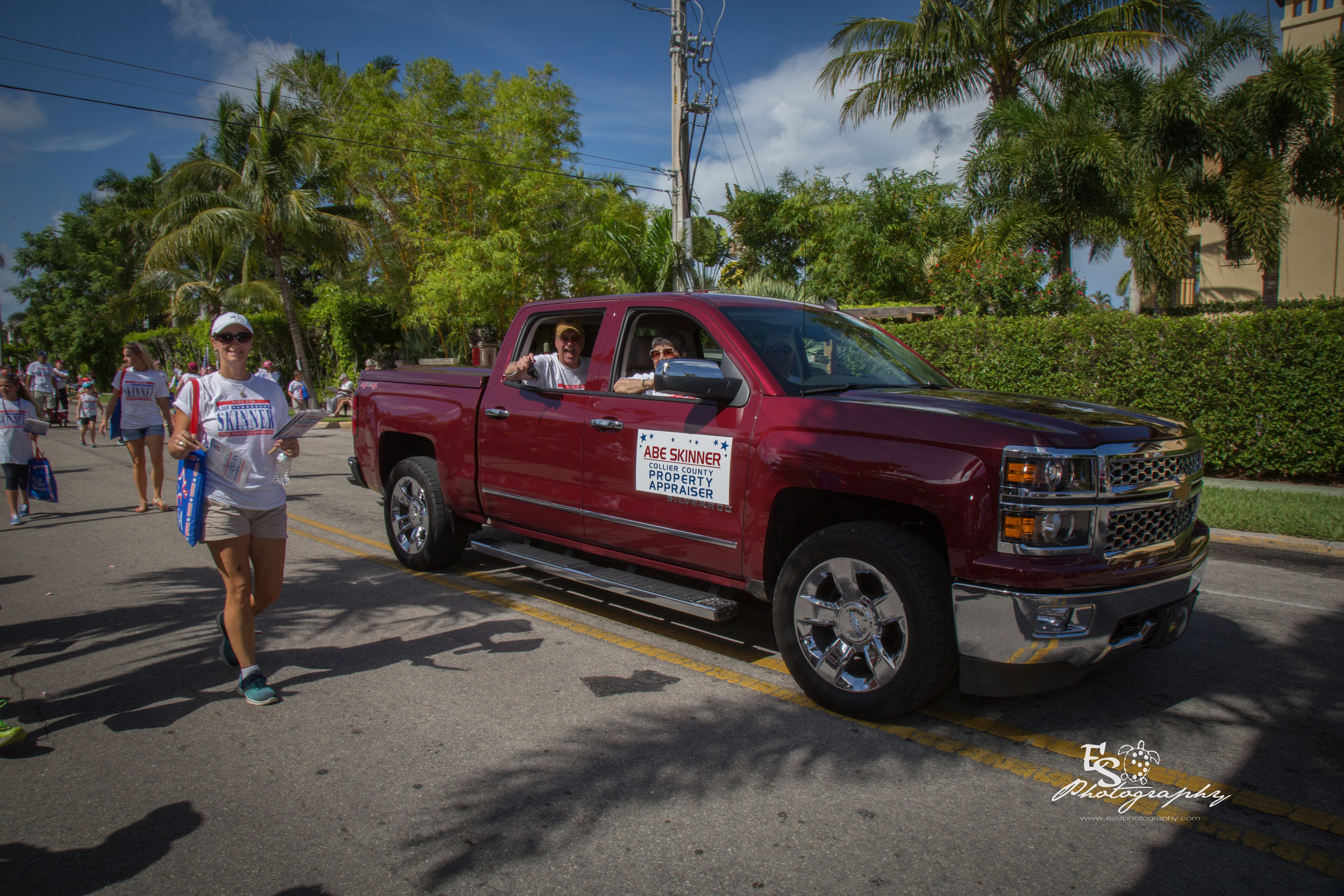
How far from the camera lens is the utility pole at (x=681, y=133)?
1778 cm

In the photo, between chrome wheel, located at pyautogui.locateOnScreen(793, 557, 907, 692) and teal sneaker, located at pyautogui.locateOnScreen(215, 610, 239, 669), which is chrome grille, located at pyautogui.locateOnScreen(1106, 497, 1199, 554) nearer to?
chrome wheel, located at pyautogui.locateOnScreen(793, 557, 907, 692)

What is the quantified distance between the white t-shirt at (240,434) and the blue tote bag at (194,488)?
0.07 ft

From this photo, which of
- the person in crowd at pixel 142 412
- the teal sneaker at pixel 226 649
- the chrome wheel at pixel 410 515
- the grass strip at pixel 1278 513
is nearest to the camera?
the teal sneaker at pixel 226 649

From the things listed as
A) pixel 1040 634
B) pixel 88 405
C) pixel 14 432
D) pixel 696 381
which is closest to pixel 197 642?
pixel 696 381

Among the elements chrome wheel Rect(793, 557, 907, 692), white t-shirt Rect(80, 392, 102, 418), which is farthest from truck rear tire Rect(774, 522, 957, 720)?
white t-shirt Rect(80, 392, 102, 418)

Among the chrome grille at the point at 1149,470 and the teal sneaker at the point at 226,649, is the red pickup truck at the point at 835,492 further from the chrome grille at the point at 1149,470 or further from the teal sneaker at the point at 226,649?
the teal sneaker at the point at 226,649

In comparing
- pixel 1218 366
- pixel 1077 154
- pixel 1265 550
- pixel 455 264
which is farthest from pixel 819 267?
pixel 1265 550

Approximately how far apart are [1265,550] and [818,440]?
586cm

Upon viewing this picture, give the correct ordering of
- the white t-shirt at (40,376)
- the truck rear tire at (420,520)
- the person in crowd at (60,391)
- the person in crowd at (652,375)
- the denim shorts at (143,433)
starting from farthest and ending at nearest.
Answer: the person in crowd at (60,391)
the white t-shirt at (40,376)
the denim shorts at (143,433)
the truck rear tire at (420,520)
the person in crowd at (652,375)

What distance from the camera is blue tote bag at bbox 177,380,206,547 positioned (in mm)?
3863

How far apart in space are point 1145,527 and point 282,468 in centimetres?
404

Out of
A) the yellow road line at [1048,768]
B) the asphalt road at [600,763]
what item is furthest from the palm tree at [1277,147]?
the yellow road line at [1048,768]

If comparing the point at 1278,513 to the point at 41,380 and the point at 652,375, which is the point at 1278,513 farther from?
the point at 41,380

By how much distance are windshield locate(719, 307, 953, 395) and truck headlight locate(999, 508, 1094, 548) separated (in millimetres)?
1211
